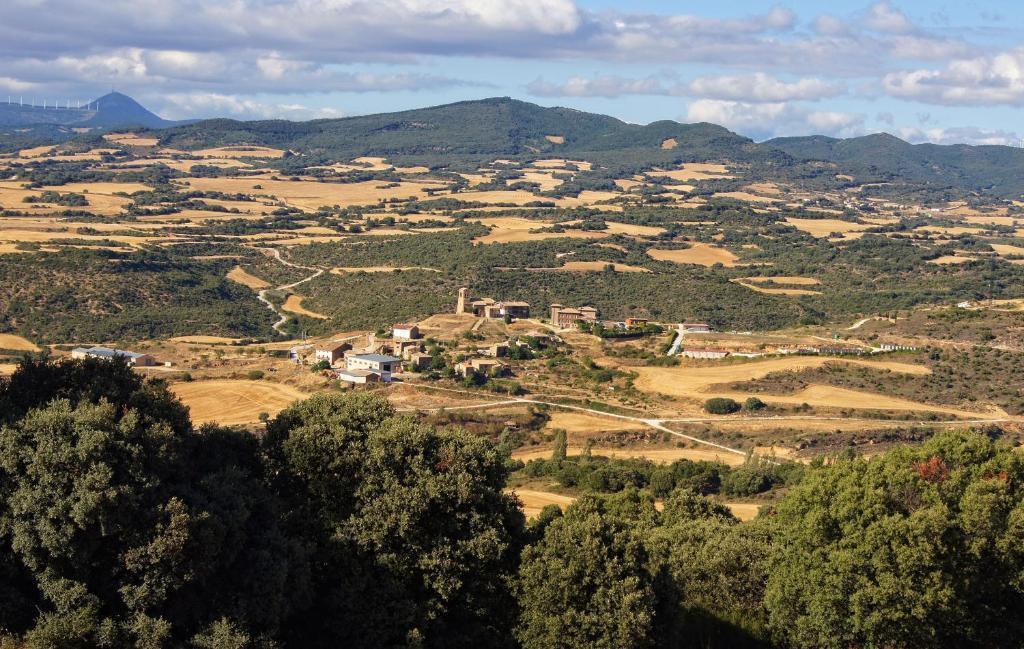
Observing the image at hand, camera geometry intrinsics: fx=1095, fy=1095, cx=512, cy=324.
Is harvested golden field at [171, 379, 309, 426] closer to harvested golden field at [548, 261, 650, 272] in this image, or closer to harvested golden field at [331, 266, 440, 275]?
harvested golden field at [331, 266, 440, 275]

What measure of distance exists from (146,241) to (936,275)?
84.0m

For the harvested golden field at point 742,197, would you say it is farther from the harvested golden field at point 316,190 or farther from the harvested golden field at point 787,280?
the harvested golden field at point 787,280

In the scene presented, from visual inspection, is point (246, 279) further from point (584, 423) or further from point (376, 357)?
point (584, 423)

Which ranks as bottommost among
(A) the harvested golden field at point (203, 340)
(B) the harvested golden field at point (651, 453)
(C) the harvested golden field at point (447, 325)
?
(A) the harvested golden field at point (203, 340)

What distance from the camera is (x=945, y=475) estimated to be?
23703mm

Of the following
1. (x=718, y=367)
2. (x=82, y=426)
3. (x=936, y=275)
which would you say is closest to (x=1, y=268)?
(x=718, y=367)

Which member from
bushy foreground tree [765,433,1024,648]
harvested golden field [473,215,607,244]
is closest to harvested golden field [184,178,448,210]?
harvested golden field [473,215,607,244]

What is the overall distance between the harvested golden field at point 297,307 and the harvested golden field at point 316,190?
197 feet

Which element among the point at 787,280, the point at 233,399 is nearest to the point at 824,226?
the point at 787,280

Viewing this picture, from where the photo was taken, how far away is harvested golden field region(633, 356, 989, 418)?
5812 cm

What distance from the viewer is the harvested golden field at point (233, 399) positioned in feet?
170

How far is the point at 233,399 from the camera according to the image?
55.3 m

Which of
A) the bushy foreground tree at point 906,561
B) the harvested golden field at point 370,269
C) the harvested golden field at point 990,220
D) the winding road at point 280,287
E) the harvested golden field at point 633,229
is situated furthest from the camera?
the harvested golden field at point 990,220

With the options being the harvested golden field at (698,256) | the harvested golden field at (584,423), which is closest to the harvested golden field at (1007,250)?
the harvested golden field at (698,256)
